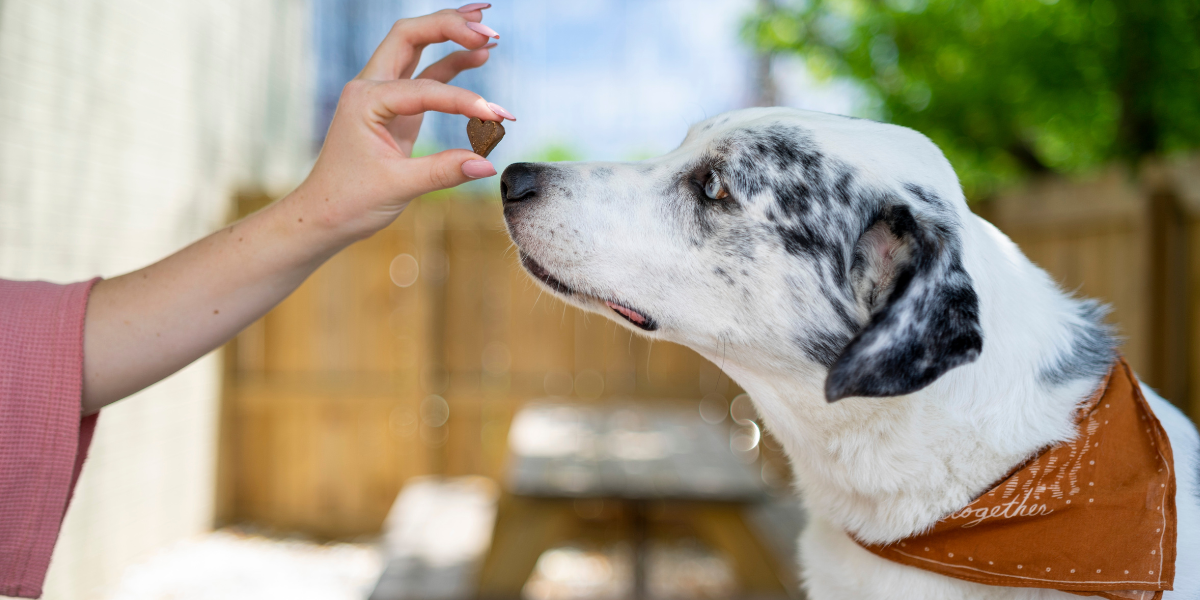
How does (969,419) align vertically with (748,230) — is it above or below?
below

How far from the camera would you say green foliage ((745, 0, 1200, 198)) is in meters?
4.21

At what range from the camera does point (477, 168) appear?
132cm

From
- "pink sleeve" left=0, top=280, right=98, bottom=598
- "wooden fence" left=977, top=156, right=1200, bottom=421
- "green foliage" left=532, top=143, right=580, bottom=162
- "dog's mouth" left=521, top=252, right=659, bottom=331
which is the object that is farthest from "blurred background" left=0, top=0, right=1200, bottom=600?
"green foliage" left=532, top=143, right=580, bottom=162

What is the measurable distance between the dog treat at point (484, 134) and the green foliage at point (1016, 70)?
166 inches

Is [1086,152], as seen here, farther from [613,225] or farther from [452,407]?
[452,407]

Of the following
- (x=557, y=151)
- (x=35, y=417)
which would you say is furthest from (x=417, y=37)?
(x=557, y=151)

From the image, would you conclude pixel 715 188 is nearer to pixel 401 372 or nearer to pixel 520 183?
pixel 520 183

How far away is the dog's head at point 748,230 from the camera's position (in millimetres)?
1568

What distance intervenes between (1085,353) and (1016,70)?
4.05 metres

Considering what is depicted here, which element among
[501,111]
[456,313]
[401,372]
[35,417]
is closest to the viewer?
[35,417]

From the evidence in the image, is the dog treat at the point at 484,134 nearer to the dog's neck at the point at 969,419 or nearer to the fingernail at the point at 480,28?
the fingernail at the point at 480,28

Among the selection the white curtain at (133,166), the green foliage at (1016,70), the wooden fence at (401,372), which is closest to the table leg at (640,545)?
the wooden fence at (401,372)

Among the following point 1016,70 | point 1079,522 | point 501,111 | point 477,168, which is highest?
point 1016,70

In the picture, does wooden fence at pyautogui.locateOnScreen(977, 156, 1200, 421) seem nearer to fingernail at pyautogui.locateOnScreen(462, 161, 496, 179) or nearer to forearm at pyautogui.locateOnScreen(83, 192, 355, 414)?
fingernail at pyautogui.locateOnScreen(462, 161, 496, 179)
